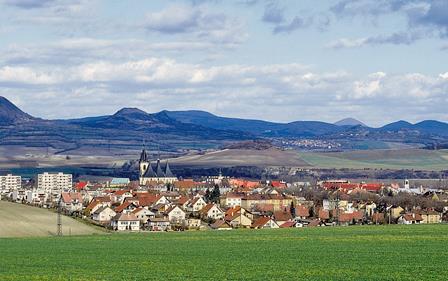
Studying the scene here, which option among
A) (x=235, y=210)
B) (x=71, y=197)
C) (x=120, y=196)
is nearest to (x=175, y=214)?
(x=235, y=210)

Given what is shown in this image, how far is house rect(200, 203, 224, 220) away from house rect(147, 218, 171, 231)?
22.3ft

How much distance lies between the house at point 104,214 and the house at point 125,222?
493cm

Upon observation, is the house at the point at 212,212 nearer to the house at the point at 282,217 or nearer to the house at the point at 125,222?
the house at the point at 282,217

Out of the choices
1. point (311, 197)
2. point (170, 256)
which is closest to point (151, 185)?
point (311, 197)

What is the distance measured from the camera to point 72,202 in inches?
4208

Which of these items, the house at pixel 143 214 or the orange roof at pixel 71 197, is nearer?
the house at pixel 143 214

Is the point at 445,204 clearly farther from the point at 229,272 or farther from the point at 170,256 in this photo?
the point at 229,272

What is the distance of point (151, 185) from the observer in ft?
491

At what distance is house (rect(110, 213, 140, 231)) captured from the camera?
77694mm

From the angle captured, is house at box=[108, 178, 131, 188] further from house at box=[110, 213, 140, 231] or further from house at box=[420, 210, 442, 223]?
house at box=[420, 210, 442, 223]

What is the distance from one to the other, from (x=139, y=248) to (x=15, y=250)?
492 centimetres

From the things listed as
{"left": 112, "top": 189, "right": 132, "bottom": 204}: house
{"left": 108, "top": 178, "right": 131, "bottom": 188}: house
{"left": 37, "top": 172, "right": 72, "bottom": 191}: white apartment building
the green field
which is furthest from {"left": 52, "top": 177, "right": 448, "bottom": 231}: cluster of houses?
{"left": 37, "top": 172, "right": 72, "bottom": 191}: white apartment building

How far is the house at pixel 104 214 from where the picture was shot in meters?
86.5

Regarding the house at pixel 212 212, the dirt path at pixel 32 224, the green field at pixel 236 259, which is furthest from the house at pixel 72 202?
the green field at pixel 236 259
